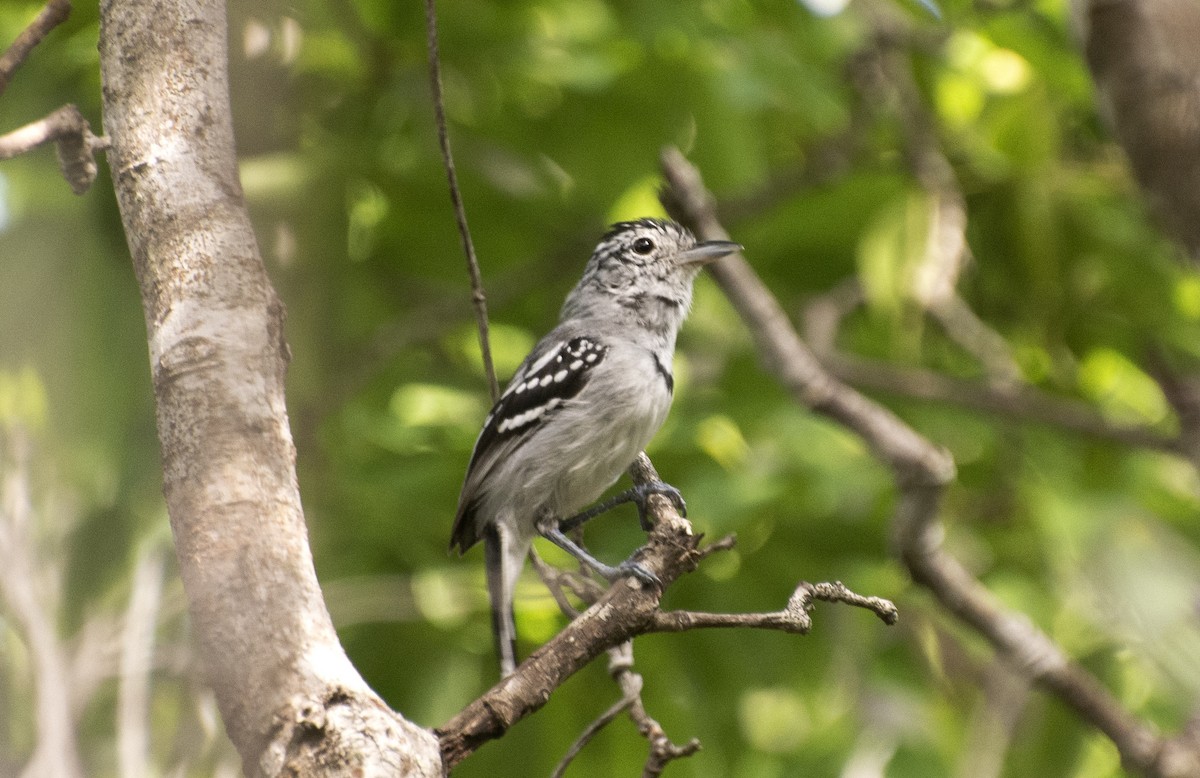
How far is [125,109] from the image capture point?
1.97m

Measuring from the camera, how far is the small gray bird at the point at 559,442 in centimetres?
375

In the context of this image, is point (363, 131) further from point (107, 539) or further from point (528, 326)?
point (107, 539)

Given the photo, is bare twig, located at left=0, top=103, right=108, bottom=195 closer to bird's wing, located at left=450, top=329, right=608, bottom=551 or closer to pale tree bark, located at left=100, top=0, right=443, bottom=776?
pale tree bark, located at left=100, top=0, right=443, bottom=776

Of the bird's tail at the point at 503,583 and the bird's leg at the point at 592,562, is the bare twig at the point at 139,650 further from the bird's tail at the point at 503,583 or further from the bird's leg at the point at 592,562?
the bird's tail at the point at 503,583

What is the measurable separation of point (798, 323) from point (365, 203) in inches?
94.5

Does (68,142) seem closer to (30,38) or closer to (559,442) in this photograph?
(30,38)

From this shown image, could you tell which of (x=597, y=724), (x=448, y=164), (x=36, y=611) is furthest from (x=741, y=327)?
(x=36, y=611)

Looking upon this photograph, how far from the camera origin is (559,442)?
3902 mm

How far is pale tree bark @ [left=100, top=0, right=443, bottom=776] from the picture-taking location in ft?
5.37

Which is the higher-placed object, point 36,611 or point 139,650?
point 36,611

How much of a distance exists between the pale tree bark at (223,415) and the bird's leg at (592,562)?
2.17 feet

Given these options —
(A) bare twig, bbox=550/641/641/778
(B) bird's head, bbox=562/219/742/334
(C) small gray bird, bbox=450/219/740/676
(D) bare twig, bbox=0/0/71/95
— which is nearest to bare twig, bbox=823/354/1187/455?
(B) bird's head, bbox=562/219/742/334

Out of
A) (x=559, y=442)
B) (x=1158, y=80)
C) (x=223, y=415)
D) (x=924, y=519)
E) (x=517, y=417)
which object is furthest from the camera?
(x=1158, y=80)

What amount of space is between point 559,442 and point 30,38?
82.5 inches
